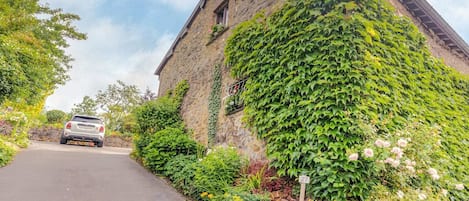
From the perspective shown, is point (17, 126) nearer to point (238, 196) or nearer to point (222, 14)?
point (222, 14)

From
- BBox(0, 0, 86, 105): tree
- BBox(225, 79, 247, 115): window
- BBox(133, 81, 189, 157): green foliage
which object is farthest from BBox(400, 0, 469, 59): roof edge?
BBox(0, 0, 86, 105): tree

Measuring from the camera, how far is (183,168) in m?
6.89

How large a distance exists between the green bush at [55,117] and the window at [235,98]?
1914cm

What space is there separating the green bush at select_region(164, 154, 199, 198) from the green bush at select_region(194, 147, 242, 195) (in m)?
0.25

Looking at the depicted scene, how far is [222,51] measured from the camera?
938 cm

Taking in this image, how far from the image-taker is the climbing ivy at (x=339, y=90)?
184 inches

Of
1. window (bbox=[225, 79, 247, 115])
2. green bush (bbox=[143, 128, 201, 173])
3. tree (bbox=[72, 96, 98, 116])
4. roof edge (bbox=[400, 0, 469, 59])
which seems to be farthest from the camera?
tree (bbox=[72, 96, 98, 116])

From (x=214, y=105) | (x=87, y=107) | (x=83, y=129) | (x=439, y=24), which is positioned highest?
(x=439, y=24)

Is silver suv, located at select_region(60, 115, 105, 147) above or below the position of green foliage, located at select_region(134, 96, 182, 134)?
below

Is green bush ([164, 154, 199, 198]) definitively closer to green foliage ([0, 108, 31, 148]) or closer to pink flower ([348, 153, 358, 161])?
pink flower ([348, 153, 358, 161])

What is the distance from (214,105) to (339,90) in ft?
15.9

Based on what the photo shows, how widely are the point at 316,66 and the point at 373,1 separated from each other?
1.84m

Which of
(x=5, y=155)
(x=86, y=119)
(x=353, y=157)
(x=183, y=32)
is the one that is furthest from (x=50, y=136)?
(x=353, y=157)

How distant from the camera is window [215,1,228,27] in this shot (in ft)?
34.7
